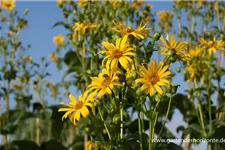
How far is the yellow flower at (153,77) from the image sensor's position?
1408 mm

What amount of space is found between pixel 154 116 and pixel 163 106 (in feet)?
6.88

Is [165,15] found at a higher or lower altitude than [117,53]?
higher

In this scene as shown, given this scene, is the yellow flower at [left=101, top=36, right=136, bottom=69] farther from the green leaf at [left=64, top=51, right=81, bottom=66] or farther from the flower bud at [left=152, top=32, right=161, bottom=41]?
the green leaf at [left=64, top=51, right=81, bottom=66]

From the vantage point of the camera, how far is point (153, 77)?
4.71 ft

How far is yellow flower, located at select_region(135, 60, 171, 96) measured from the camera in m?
1.41

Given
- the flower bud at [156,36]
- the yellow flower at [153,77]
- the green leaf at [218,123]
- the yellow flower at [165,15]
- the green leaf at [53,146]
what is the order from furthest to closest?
the yellow flower at [165,15] → the green leaf at [53,146] → the green leaf at [218,123] → the flower bud at [156,36] → the yellow flower at [153,77]

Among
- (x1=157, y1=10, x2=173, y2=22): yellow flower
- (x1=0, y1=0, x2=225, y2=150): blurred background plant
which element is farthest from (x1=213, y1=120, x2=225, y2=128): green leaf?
(x1=157, y1=10, x2=173, y2=22): yellow flower

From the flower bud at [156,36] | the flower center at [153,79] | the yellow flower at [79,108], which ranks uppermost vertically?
the flower bud at [156,36]

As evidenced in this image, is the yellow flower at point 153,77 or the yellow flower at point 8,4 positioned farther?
the yellow flower at point 8,4

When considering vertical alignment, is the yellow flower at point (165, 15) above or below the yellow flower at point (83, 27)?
above

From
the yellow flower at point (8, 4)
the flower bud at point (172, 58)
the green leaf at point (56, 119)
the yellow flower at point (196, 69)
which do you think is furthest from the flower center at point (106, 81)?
the yellow flower at point (8, 4)

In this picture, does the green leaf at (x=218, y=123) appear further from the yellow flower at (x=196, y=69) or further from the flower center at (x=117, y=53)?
the flower center at (x=117, y=53)

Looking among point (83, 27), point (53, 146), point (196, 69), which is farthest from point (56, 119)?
point (196, 69)

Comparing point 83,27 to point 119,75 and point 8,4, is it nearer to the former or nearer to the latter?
point 119,75
